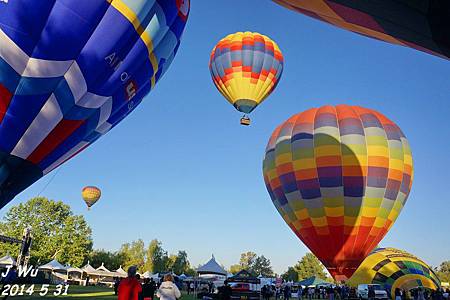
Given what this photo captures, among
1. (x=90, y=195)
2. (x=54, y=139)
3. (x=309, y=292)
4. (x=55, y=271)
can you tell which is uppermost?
(x=90, y=195)

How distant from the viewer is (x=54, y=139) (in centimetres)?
988

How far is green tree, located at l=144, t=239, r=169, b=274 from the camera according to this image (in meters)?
75.4

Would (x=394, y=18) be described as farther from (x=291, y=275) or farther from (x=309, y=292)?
(x=291, y=275)

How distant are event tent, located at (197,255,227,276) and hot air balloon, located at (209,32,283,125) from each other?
31.5ft

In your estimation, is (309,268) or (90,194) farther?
(309,268)

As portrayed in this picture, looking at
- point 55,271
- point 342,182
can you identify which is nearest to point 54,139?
point 342,182

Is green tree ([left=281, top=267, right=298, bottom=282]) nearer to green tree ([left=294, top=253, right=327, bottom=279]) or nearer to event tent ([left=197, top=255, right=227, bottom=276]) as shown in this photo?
green tree ([left=294, top=253, right=327, bottom=279])

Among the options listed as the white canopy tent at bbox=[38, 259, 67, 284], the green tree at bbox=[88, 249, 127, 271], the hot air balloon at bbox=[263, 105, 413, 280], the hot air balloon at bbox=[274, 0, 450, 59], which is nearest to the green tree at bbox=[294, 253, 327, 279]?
the green tree at bbox=[88, 249, 127, 271]

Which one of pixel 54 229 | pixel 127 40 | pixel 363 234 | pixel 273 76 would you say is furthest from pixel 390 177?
pixel 54 229

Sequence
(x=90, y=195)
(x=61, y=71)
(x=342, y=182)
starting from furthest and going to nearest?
1. (x=90, y=195)
2. (x=342, y=182)
3. (x=61, y=71)

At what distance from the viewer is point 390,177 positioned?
66.1 feet

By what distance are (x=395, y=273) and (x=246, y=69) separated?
55.2 feet

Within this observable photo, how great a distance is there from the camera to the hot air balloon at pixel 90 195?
39963 mm

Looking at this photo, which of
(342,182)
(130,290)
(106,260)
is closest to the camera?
(130,290)
